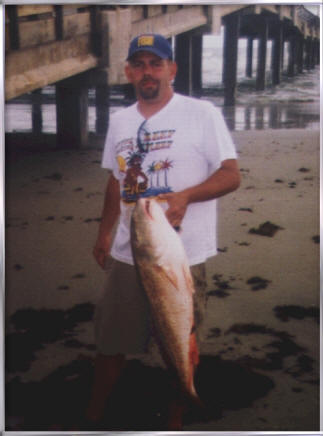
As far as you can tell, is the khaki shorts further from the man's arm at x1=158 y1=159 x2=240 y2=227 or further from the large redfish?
the man's arm at x1=158 y1=159 x2=240 y2=227

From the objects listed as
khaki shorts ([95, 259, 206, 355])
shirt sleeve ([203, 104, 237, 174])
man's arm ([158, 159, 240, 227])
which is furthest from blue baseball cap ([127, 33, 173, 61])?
khaki shorts ([95, 259, 206, 355])

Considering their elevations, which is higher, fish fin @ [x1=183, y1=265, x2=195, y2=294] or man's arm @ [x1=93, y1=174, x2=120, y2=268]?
man's arm @ [x1=93, y1=174, x2=120, y2=268]

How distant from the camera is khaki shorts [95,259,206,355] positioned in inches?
164

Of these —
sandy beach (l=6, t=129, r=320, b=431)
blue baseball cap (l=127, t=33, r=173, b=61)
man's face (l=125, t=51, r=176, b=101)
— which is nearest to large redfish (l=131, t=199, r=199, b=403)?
sandy beach (l=6, t=129, r=320, b=431)

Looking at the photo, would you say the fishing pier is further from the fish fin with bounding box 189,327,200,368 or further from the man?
the fish fin with bounding box 189,327,200,368

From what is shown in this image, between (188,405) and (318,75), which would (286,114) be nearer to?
(318,75)

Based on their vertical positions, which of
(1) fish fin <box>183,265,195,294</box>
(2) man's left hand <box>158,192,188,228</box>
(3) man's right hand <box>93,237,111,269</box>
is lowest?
(1) fish fin <box>183,265,195,294</box>

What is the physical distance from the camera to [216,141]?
415cm

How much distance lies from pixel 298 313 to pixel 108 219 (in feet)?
4.37

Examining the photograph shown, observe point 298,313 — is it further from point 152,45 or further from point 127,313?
point 152,45

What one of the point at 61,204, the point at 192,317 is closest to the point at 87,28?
the point at 61,204

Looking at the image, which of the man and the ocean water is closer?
the man

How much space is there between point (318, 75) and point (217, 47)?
2.66 ft

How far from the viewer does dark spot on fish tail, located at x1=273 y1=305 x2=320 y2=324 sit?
4172mm
